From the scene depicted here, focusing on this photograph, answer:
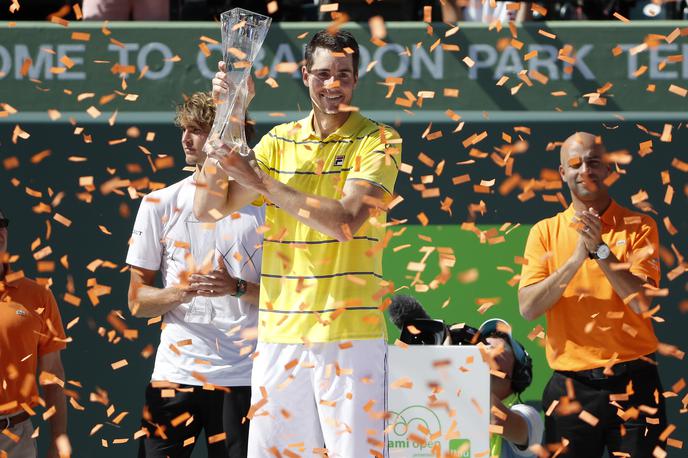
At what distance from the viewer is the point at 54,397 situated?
5.29 meters

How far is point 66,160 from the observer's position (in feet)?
22.5

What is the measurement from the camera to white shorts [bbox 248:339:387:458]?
4.04m

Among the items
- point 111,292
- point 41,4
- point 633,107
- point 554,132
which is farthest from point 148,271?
point 41,4

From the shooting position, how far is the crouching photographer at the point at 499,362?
5223mm

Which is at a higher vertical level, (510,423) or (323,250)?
(323,250)

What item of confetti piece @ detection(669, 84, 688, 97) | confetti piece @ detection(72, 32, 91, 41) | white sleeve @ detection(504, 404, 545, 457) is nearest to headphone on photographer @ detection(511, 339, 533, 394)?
white sleeve @ detection(504, 404, 545, 457)

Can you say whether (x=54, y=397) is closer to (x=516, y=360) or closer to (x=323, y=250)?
(x=323, y=250)

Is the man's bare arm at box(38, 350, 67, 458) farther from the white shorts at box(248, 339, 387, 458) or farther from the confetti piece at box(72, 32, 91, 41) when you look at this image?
the confetti piece at box(72, 32, 91, 41)

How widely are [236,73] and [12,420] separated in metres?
1.96

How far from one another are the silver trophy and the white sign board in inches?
50.9

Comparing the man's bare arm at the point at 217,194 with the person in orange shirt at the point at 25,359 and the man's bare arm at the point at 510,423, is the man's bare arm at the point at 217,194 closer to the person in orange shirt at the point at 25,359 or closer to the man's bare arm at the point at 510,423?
the person in orange shirt at the point at 25,359

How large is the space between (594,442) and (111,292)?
9.48 ft

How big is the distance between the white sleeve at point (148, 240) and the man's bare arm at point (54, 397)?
552 millimetres

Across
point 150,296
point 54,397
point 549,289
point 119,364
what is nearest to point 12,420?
point 54,397
